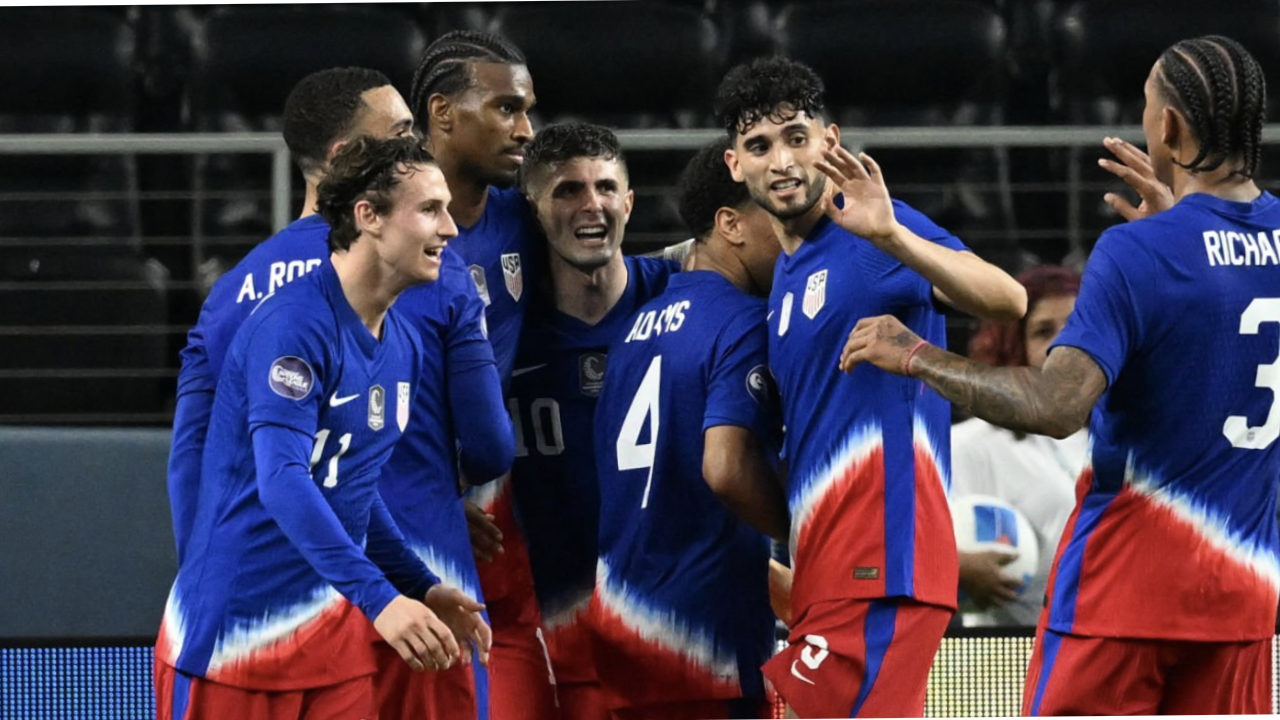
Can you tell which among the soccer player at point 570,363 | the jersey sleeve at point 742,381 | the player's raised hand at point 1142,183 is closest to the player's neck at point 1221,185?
the player's raised hand at point 1142,183

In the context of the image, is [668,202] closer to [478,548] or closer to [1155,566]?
[478,548]

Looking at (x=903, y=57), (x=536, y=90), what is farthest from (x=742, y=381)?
(x=903, y=57)

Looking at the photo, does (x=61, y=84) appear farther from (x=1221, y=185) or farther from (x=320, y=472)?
(x=1221, y=185)

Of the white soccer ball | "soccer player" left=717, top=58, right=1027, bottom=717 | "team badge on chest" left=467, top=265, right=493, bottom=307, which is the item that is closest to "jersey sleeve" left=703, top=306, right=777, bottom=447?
"soccer player" left=717, top=58, right=1027, bottom=717

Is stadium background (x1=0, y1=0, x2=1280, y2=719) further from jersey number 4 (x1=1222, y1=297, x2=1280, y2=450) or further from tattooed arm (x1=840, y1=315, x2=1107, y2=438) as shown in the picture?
tattooed arm (x1=840, y1=315, x2=1107, y2=438)

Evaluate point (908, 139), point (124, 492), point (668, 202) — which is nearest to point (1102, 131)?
point (908, 139)

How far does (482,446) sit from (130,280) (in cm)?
325

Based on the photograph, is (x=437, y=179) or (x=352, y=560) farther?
(x=437, y=179)

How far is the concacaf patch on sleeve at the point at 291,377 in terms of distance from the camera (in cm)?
365

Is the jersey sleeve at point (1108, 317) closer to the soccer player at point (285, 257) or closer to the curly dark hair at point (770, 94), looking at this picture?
the curly dark hair at point (770, 94)

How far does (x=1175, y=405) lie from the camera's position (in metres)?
3.84

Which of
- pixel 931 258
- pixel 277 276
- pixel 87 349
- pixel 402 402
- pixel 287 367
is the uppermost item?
pixel 931 258

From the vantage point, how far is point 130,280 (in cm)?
713

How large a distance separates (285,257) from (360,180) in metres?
0.37
